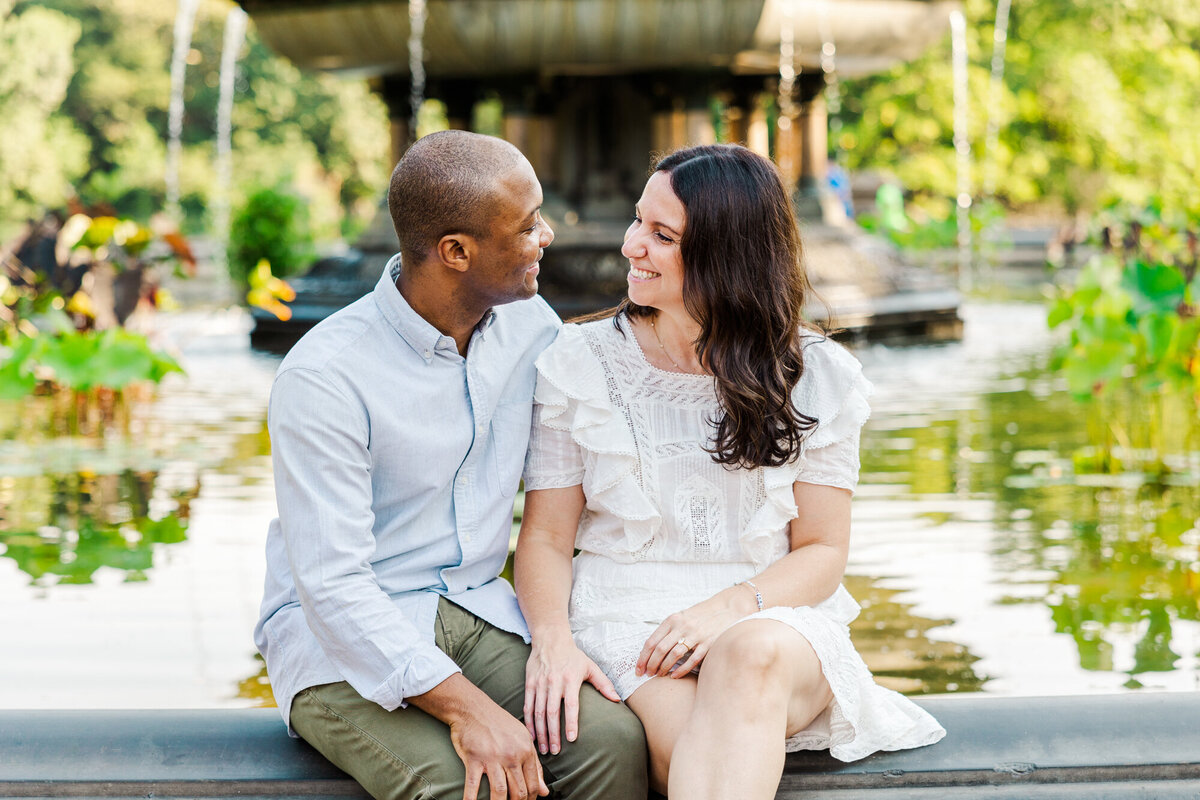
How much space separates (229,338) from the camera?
1074 centimetres

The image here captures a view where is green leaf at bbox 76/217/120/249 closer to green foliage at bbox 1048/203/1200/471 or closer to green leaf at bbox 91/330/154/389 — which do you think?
green leaf at bbox 91/330/154/389

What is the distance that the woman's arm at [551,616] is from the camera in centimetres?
224

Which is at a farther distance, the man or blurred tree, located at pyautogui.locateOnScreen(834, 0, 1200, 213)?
blurred tree, located at pyautogui.locateOnScreen(834, 0, 1200, 213)

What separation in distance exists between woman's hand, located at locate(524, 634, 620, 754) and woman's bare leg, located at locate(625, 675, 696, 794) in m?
0.05

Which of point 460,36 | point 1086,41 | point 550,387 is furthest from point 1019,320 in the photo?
point 1086,41

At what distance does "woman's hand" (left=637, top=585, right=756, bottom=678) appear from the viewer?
231cm

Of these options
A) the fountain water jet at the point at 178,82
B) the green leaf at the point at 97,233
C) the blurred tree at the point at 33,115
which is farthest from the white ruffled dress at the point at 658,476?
the blurred tree at the point at 33,115

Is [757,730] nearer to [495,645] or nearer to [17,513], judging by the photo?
[495,645]

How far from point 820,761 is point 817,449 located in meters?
0.55

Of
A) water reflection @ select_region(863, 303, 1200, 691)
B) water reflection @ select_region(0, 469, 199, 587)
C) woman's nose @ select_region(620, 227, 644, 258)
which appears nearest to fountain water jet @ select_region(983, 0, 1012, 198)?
water reflection @ select_region(863, 303, 1200, 691)

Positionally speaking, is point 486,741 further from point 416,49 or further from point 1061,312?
point 416,49

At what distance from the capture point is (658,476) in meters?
2.52

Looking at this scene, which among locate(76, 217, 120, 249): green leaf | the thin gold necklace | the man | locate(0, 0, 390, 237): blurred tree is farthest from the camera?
locate(0, 0, 390, 237): blurred tree

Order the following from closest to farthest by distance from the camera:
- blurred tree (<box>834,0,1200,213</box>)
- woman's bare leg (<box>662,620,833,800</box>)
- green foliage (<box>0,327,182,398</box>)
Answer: woman's bare leg (<box>662,620,833,800</box>)
green foliage (<box>0,327,182,398</box>)
blurred tree (<box>834,0,1200,213</box>)
